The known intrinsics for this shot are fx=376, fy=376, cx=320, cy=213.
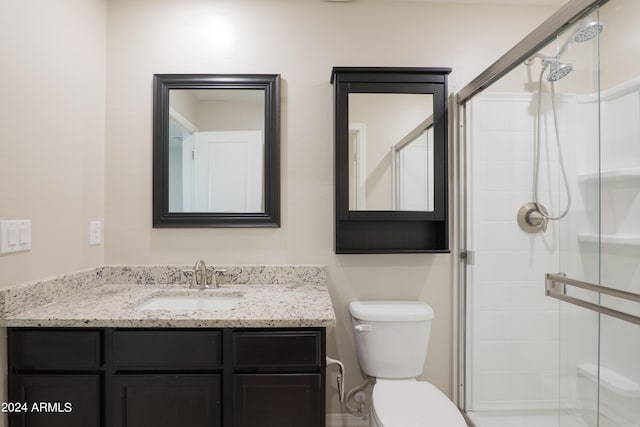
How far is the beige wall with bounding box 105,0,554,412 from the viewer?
78.0 inches

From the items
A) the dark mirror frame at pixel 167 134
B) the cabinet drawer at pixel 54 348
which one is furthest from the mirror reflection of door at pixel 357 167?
the cabinet drawer at pixel 54 348

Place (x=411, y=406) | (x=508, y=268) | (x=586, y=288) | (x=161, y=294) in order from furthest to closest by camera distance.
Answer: (x=161, y=294)
(x=508, y=268)
(x=411, y=406)
(x=586, y=288)

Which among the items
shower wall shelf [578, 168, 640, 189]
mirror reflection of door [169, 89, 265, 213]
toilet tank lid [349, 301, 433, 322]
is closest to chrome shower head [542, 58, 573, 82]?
shower wall shelf [578, 168, 640, 189]

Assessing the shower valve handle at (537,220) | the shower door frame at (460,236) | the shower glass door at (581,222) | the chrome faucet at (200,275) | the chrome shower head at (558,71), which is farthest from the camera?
the shower door frame at (460,236)

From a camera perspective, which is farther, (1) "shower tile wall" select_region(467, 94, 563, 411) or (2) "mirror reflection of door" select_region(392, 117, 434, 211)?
(2) "mirror reflection of door" select_region(392, 117, 434, 211)

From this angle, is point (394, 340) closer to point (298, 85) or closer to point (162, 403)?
point (162, 403)

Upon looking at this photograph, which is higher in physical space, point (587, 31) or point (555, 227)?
point (587, 31)

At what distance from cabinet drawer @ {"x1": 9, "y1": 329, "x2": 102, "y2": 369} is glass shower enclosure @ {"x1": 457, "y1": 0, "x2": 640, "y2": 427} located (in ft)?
5.51

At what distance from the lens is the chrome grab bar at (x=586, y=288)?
3.61ft

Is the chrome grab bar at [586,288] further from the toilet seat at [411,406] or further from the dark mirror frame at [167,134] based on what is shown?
the dark mirror frame at [167,134]

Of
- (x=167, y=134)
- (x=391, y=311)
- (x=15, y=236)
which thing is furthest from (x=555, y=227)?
(x=15, y=236)

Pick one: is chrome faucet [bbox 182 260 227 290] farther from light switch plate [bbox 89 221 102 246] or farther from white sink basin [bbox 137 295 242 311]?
light switch plate [bbox 89 221 102 246]

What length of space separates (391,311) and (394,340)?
13 centimetres

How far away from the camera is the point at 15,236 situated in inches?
54.1
